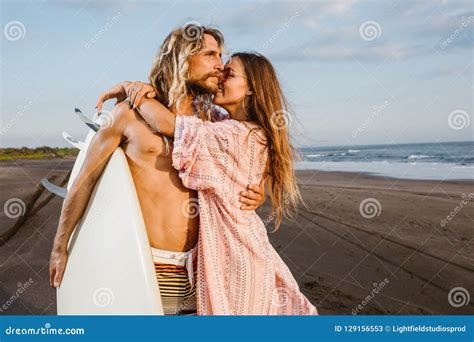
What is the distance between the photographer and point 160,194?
2.01m

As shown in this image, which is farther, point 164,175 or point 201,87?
point 201,87

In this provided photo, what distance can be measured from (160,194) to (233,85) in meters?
0.52

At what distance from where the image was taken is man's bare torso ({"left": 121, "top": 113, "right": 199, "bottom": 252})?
6.47ft

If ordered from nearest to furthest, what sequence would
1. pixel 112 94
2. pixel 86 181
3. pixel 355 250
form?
1. pixel 86 181
2. pixel 112 94
3. pixel 355 250

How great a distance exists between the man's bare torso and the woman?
88 millimetres

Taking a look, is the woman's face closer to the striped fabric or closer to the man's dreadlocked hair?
the man's dreadlocked hair

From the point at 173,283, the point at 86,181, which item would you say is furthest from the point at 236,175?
the point at 86,181

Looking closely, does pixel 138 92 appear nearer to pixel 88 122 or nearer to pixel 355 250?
pixel 88 122

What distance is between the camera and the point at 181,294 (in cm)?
201

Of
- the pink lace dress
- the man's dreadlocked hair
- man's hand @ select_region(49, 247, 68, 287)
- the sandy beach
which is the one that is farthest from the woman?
the sandy beach

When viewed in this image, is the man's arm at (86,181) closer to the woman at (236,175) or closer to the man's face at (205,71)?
the woman at (236,175)
